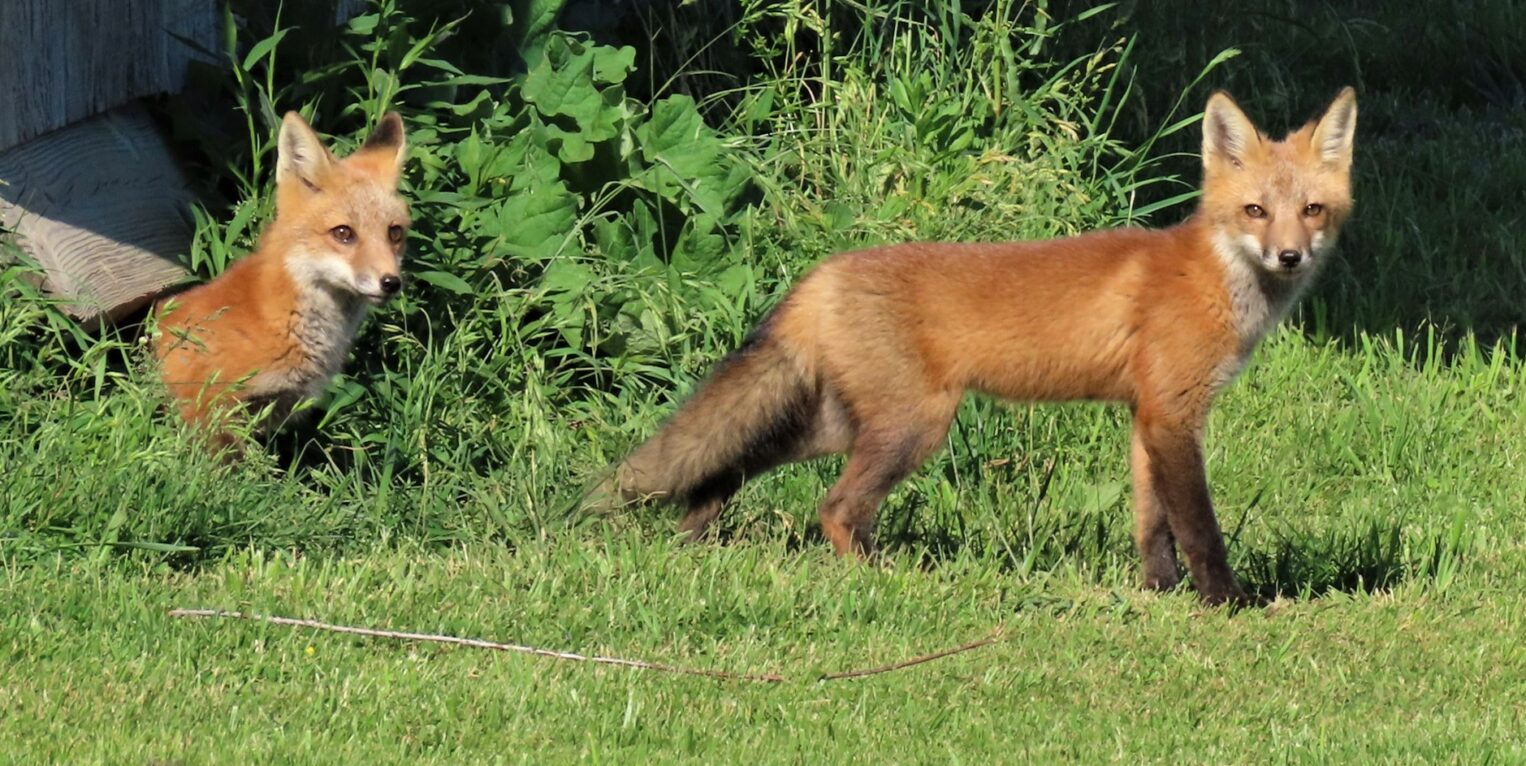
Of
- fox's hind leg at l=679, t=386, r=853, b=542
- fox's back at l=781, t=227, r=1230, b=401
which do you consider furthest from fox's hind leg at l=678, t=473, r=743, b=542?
fox's back at l=781, t=227, r=1230, b=401

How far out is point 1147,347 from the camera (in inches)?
224

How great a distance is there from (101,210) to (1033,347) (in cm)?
337

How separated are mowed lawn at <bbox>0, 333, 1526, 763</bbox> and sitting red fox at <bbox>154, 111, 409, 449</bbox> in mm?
933

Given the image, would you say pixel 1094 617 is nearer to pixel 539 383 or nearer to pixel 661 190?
pixel 539 383

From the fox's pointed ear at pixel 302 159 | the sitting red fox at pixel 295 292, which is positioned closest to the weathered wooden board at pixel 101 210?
the sitting red fox at pixel 295 292

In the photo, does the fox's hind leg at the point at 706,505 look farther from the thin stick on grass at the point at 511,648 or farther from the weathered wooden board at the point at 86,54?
the weathered wooden board at the point at 86,54

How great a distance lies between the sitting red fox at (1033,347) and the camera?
5.61m

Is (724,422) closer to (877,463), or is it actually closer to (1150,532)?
(877,463)

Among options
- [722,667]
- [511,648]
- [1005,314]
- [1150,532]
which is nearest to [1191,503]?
[1150,532]

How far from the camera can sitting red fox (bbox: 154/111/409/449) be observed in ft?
19.9

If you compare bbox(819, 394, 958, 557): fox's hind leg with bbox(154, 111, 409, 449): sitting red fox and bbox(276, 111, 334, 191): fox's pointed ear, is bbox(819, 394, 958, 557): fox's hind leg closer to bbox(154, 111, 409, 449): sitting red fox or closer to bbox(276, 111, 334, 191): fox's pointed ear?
bbox(154, 111, 409, 449): sitting red fox

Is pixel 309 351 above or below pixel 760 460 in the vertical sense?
below

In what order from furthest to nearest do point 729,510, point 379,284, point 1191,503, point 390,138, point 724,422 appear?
point 390,138
point 729,510
point 379,284
point 724,422
point 1191,503

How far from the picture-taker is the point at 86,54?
6.55m
